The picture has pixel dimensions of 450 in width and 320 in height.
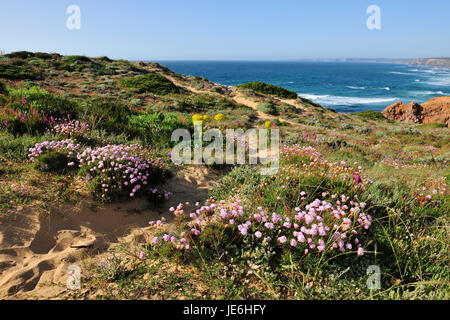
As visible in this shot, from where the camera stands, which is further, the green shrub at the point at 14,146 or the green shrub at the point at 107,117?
the green shrub at the point at 107,117

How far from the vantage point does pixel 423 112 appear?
36.1 metres

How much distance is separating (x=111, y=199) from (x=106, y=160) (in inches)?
27.5

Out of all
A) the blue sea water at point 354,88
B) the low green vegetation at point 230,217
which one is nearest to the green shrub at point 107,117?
the low green vegetation at point 230,217

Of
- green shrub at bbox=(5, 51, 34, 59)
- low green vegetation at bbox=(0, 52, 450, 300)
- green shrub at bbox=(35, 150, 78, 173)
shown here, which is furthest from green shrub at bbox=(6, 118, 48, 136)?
green shrub at bbox=(5, 51, 34, 59)

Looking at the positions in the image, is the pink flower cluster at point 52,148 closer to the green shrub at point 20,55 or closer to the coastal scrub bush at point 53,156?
the coastal scrub bush at point 53,156

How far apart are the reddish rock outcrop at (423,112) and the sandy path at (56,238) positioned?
139 feet

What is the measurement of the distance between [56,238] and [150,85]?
2396cm

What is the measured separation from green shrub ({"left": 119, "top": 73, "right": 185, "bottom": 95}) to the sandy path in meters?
21.2

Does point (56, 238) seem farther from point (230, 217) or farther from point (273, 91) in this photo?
point (273, 91)

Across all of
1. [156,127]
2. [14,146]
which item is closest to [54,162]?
[14,146]

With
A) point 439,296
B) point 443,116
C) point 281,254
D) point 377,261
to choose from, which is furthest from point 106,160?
point 443,116

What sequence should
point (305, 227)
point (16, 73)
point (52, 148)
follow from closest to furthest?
point (305, 227), point (52, 148), point (16, 73)

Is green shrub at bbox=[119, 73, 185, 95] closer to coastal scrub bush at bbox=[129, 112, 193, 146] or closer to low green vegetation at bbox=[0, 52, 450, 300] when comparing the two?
coastal scrub bush at bbox=[129, 112, 193, 146]

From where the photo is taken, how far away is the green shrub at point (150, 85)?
79.4 feet
